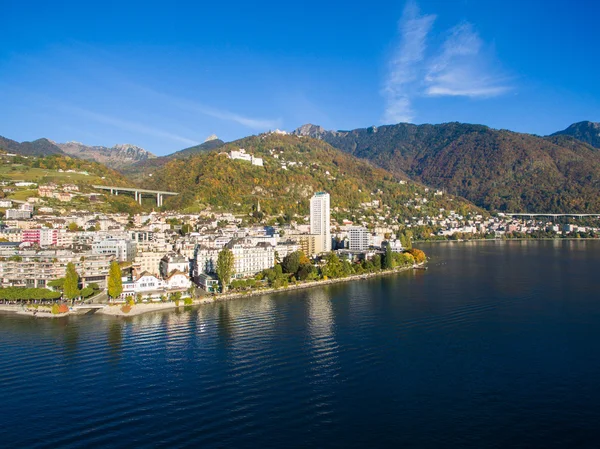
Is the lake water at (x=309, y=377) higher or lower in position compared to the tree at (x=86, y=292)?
lower

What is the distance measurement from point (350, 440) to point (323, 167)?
43.0 m

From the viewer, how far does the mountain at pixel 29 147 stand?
5749cm

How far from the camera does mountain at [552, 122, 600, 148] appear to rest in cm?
11175

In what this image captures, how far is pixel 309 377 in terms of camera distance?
7352 millimetres

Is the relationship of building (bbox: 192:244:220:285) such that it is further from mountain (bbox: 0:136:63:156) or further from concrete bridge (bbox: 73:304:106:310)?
mountain (bbox: 0:136:63:156)

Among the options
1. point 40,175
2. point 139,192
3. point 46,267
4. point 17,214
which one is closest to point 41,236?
point 17,214

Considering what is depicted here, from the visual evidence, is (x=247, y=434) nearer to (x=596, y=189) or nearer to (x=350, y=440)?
(x=350, y=440)

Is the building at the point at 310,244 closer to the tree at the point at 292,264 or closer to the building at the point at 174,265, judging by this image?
the tree at the point at 292,264

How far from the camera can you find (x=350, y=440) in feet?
→ 18.3

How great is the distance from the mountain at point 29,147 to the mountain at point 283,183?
81.5ft

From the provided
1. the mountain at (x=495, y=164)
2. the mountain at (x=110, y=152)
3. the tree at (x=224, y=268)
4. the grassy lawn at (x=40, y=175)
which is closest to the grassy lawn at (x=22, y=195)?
the grassy lawn at (x=40, y=175)

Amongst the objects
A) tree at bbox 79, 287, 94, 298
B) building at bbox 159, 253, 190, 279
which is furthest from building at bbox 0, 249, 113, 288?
building at bbox 159, 253, 190, 279

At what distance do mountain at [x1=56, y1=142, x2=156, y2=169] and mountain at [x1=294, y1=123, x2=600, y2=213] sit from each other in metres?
51.2

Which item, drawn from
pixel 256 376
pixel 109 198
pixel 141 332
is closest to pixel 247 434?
pixel 256 376
